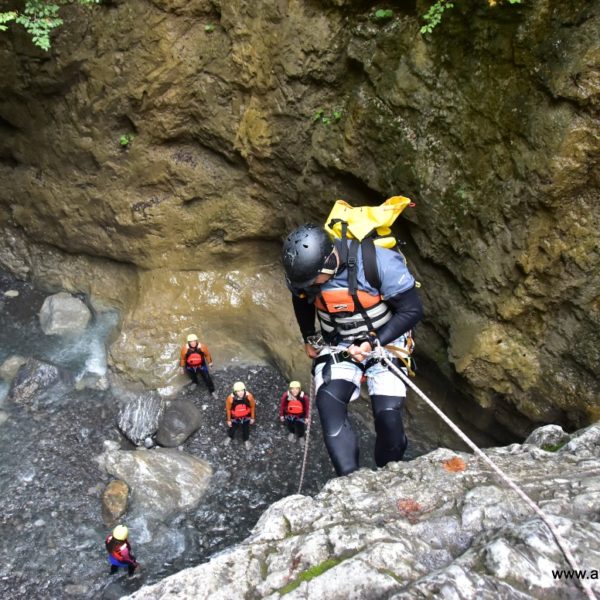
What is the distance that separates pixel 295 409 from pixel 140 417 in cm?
221

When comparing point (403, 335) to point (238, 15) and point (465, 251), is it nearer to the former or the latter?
A: point (465, 251)

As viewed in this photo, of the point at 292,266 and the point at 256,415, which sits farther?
the point at 256,415

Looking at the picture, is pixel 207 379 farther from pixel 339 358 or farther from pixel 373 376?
pixel 373 376

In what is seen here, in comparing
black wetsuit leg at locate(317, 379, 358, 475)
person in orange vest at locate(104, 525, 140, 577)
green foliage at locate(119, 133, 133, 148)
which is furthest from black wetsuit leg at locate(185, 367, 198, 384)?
green foliage at locate(119, 133, 133, 148)

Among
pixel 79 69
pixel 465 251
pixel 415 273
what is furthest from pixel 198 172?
pixel 465 251

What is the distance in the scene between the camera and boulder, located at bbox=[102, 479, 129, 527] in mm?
6070

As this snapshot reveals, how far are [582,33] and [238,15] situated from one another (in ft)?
13.4

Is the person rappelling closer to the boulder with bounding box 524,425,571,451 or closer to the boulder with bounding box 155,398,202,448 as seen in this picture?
the boulder with bounding box 524,425,571,451

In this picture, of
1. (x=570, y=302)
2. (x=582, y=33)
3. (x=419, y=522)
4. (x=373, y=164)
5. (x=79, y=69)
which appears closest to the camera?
(x=419, y=522)

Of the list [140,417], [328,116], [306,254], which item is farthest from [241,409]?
[328,116]

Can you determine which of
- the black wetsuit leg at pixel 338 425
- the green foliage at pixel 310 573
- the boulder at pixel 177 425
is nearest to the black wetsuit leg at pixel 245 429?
the boulder at pixel 177 425

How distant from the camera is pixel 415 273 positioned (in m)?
6.58

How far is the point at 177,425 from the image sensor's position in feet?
23.4

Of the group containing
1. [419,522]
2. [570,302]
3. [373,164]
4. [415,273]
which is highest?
[373,164]
